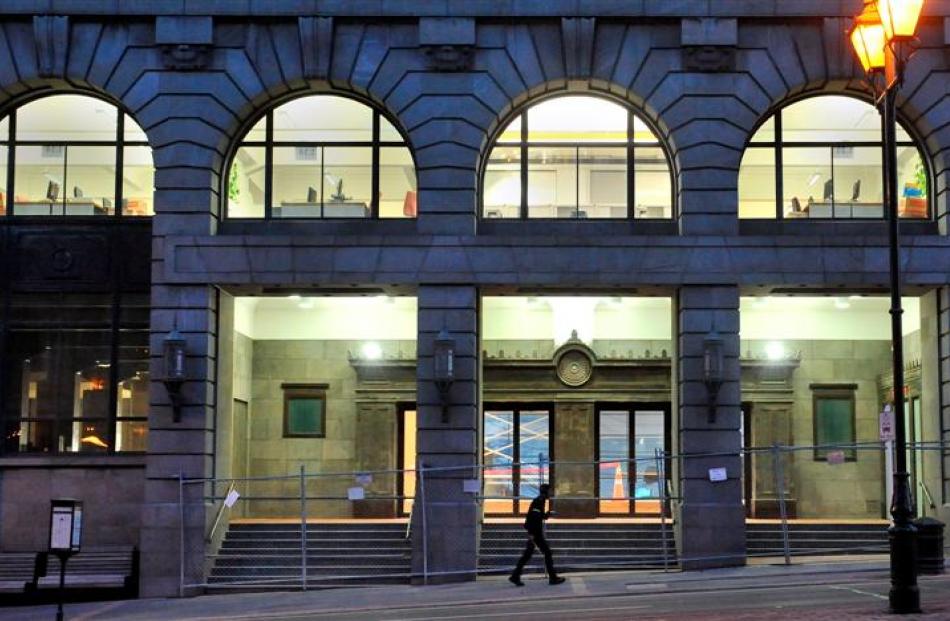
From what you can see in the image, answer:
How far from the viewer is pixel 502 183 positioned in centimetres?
2684

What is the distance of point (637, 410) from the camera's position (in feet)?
103

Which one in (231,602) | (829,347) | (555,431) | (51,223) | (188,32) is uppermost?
(188,32)

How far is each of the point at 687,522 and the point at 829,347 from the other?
906 cm

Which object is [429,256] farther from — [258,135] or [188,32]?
[188,32]

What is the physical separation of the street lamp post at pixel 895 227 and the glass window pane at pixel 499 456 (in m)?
14.6

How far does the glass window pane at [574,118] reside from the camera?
1058 inches

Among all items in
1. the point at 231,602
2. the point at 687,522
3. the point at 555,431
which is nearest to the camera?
the point at 231,602

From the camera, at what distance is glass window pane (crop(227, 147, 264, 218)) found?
26953 millimetres

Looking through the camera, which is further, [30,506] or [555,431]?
[555,431]

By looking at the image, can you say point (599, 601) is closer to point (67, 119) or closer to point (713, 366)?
point (713, 366)

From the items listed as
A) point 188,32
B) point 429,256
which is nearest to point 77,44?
point 188,32

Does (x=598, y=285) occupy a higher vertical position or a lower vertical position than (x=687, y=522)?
higher

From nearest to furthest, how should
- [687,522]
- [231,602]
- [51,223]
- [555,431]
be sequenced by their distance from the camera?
[231,602]
[687,522]
[51,223]
[555,431]

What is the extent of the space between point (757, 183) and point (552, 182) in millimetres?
4086
